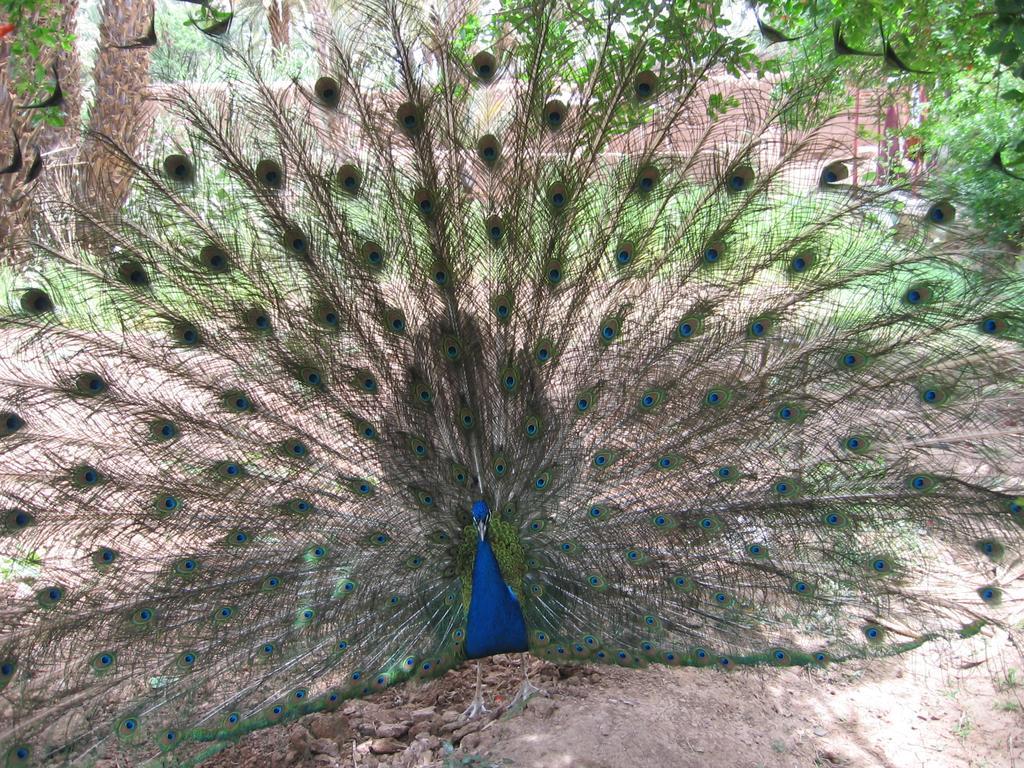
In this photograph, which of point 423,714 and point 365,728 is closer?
point 365,728

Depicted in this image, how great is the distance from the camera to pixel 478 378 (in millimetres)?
3152

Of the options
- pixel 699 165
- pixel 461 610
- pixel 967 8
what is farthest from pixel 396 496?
pixel 967 8

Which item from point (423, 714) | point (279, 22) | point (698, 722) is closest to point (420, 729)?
point (423, 714)

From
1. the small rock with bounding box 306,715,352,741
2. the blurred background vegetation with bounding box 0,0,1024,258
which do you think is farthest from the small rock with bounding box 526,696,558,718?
the blurred background vegetation with bounding box 0,0,1024,258

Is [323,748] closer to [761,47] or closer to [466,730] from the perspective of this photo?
[466,730]

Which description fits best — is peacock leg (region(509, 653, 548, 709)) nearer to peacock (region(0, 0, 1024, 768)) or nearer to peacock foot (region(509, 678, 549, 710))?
peacock foot (region(509, 678, 549, 710))

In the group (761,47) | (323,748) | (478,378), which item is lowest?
(323,748)

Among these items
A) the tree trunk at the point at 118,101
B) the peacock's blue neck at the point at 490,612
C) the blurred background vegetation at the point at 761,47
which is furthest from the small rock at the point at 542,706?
the tree trunk at the point at 118,101

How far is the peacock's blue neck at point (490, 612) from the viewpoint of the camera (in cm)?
324

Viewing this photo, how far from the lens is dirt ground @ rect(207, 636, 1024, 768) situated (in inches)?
125

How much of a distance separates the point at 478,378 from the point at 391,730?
1.70 metres

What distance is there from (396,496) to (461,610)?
636 mm

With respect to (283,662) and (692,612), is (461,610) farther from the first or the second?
(692,612)

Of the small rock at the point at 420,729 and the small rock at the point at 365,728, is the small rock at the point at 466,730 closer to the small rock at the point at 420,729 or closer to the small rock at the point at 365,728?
the small rock at the point at 420,729
